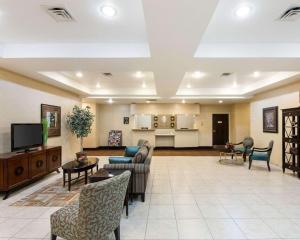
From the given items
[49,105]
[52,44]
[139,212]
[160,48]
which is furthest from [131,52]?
[49,105]

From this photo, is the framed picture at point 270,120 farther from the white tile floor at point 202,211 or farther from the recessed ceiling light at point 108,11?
the recessed ceiling light at point 108,11

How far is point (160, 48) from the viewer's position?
3.20m

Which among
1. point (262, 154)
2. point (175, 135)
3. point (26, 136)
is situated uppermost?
point (26, 136)

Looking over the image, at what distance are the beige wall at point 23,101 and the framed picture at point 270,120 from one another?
7.21 metres

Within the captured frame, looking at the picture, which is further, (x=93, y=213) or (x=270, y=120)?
(x=270, y=120)

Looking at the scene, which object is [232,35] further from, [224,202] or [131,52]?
[224,202]

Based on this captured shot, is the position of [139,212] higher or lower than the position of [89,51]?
lower

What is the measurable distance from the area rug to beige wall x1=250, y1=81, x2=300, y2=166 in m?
6.30

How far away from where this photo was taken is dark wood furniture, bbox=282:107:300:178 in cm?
530

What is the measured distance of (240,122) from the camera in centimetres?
1091

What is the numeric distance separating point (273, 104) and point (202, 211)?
536cm

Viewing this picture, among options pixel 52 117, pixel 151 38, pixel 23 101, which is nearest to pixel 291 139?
pixel 151 38

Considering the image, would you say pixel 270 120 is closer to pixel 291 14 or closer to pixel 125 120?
pixel 291 14

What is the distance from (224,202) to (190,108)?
7580 mm
